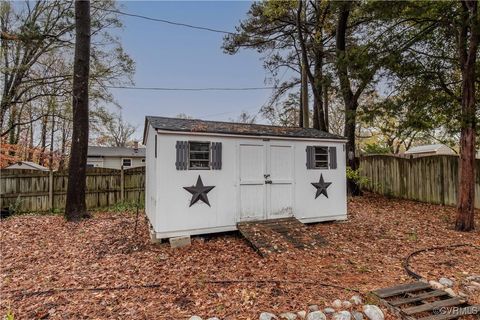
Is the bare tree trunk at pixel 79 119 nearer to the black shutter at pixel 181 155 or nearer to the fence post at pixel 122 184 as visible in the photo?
the fence post at pixel 122 184

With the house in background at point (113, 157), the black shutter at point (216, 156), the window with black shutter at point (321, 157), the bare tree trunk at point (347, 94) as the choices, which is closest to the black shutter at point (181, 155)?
the black shutter at point (216, 156)

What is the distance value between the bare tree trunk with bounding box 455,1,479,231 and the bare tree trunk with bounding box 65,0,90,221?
9719 mm

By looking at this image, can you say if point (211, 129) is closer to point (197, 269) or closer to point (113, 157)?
point (197, 269)

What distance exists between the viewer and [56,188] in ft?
31.8

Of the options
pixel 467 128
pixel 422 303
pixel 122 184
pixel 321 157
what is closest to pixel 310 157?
pixel 321 157

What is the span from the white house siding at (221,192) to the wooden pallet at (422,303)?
3369mm

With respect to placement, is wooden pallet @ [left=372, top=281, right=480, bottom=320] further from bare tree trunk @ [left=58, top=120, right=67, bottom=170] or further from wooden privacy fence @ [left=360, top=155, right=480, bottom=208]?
bare tree trunk @ [left=58, top=120, right=67, bottom=170]

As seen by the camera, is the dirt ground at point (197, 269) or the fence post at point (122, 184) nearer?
the dirt ground at point (197, 269)

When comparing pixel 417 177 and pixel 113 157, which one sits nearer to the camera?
pixel 417 177

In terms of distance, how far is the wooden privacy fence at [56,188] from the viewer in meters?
9.15

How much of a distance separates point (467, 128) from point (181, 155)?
6.52 metres

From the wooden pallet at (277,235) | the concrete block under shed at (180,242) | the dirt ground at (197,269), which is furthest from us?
the concrete block under shed at (180,242)

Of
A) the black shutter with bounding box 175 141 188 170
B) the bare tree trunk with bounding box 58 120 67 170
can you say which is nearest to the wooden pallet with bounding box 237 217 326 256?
the black shutter with bounding box 175 141 188 170

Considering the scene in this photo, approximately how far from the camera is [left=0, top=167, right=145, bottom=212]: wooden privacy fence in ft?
30.0
